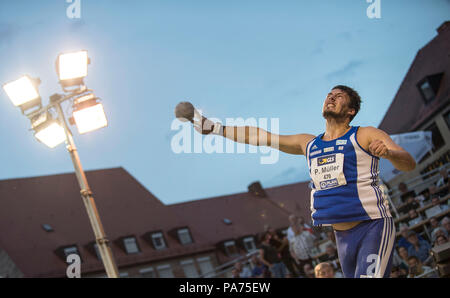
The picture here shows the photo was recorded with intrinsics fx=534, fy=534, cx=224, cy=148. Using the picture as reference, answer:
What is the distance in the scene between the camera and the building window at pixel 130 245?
112ft

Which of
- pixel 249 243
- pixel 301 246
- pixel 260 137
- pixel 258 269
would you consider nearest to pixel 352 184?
pixel 260 137

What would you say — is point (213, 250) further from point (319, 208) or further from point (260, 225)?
point (319, 208)

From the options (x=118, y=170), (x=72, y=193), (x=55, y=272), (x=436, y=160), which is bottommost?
(x=436, y=160)

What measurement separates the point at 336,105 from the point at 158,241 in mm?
33745

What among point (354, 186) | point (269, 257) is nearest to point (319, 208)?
point (354, 186)

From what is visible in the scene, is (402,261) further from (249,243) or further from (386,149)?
(249,243)

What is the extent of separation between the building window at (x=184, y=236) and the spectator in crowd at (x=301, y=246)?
27.8m

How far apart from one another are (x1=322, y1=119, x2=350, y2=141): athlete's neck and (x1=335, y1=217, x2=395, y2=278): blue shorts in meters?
0.55

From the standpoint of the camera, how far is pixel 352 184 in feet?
10.1

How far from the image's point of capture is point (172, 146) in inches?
137

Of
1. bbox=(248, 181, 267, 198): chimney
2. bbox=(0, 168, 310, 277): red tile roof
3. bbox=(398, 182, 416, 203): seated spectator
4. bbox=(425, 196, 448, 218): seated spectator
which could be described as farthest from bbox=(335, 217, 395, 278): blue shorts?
bbox=(248, 181, 267, 198): chimney

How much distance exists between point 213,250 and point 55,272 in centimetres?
1154

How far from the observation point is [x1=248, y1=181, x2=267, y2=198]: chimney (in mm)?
43106

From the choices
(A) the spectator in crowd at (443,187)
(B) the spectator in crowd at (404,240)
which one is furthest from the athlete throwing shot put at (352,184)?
(A) the spectator in crowd at (443,187)
